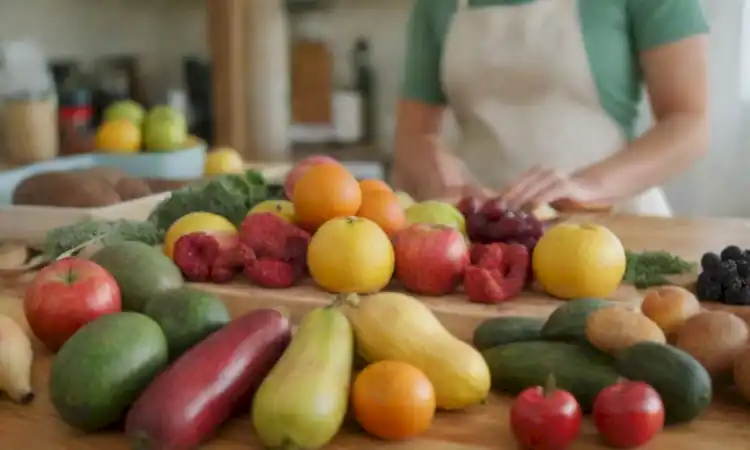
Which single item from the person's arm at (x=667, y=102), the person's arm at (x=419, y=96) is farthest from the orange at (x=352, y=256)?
the person's arm at (x=419, y=96)

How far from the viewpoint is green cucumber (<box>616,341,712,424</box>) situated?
0.62 m

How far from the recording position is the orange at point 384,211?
3.07 ft

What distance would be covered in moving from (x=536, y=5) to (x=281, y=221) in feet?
2.63

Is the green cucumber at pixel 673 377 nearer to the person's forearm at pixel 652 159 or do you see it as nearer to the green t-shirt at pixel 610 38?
the person's forearm at pixel 652 159

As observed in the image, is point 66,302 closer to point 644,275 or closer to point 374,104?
point 644,275

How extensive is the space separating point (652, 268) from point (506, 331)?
0.90 feet

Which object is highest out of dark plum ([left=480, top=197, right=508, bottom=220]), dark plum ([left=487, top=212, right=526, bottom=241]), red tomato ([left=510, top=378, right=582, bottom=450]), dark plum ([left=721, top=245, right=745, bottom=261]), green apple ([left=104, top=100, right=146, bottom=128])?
green apple ([left=104, top=100, right=146, bottom=128])

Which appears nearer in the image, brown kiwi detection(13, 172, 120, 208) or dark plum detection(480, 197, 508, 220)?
dark plum detection(480, 197, 508, 220)

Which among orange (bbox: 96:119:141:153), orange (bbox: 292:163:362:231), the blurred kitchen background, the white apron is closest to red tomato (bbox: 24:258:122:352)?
orange (bbox: 292:163:362:231)

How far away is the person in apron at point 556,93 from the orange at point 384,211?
0.39 m

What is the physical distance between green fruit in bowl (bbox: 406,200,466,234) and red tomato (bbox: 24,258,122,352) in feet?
1.15

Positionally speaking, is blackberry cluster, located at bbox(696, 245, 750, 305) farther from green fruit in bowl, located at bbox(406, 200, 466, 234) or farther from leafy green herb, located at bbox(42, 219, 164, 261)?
leafy green herb, located at bbox(42, 219, 164, 261)

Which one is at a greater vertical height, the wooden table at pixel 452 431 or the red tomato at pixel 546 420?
the red tomato at pixel 546 420

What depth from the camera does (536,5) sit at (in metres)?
1.55
